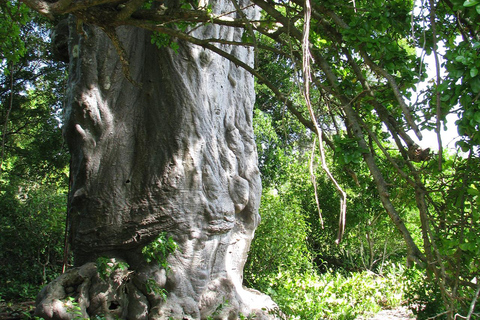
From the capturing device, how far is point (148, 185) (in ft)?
16.6

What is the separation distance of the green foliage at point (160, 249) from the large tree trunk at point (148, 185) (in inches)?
3.7

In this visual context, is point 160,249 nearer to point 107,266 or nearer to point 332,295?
point 107,266

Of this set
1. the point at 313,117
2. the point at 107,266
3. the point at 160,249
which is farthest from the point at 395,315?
the point at 313,117

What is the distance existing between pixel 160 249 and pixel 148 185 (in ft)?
2.39

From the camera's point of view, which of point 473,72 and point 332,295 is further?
point 332,295

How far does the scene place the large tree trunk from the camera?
16.2 feet

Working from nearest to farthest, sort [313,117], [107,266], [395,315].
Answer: [313,117] → [107,266] → [395,315]

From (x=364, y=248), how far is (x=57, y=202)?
22.5 feet

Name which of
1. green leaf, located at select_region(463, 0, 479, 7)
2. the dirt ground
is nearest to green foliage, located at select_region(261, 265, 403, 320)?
the dirt ground

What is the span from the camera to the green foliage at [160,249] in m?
4.81

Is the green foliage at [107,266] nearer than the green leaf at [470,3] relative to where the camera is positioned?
No

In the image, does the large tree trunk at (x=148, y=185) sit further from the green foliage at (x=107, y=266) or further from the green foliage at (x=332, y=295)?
the green foliage at (x=332, y=295)

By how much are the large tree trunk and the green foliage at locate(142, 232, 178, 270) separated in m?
0.09

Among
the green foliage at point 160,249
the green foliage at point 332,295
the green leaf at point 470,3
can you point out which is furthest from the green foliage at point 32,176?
the green leaf at point 470,3
